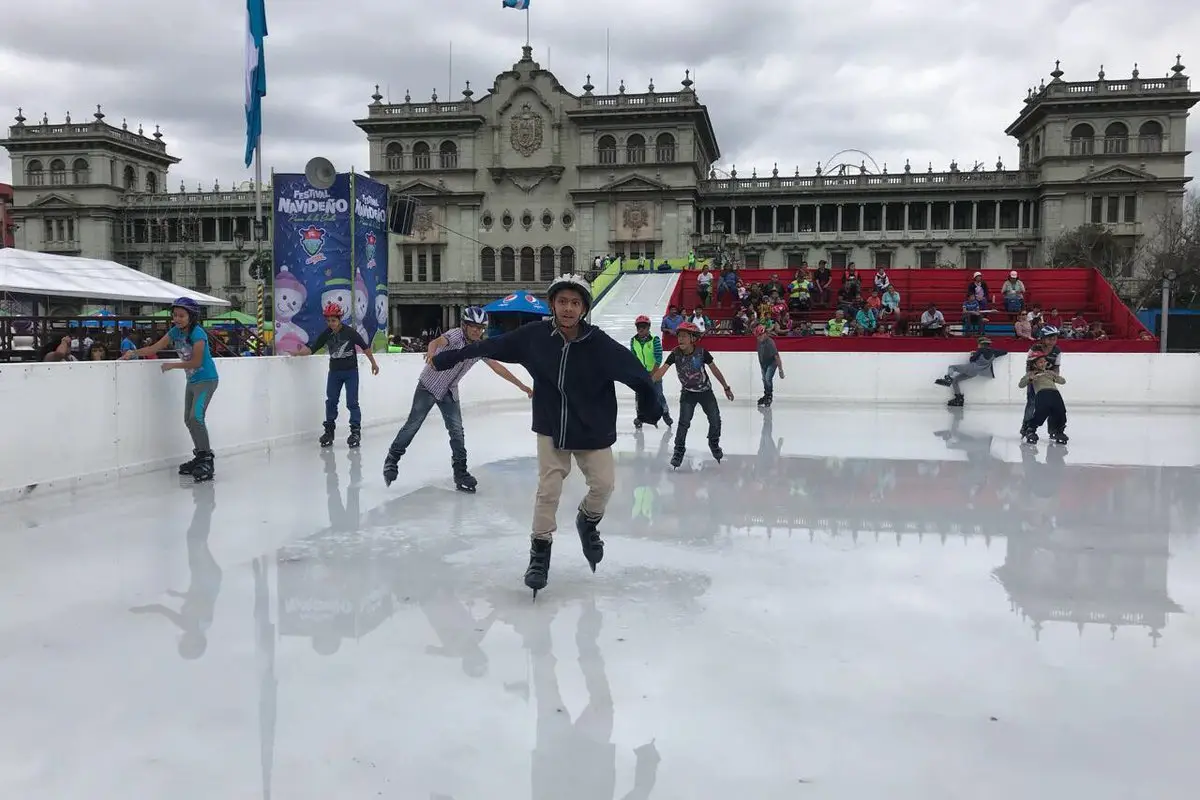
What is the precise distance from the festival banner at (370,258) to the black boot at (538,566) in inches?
385

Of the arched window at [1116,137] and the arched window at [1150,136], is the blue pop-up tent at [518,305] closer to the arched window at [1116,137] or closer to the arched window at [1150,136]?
the arched window at [1116,137]

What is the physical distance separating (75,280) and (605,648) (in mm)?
17598

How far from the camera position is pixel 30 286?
15.9 meters

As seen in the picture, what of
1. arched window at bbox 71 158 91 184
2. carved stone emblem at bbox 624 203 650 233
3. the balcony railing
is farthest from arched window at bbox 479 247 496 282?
arched window at bbox 71 158 91 184

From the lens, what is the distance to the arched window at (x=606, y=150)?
6016 centimetres

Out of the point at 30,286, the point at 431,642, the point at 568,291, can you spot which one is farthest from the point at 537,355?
the point at 30,286

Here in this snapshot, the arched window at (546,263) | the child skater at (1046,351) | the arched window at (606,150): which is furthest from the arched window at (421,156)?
the child skater at (1046,351)

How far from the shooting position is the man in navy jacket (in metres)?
4.42

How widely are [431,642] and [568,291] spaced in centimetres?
176

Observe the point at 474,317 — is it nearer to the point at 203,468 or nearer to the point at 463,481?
the point at 463,481

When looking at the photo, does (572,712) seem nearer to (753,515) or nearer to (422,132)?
(753,515)

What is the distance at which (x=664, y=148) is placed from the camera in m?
60.0

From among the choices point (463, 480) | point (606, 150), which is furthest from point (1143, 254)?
point (463, 480)

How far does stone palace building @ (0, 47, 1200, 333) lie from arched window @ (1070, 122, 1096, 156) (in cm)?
7
